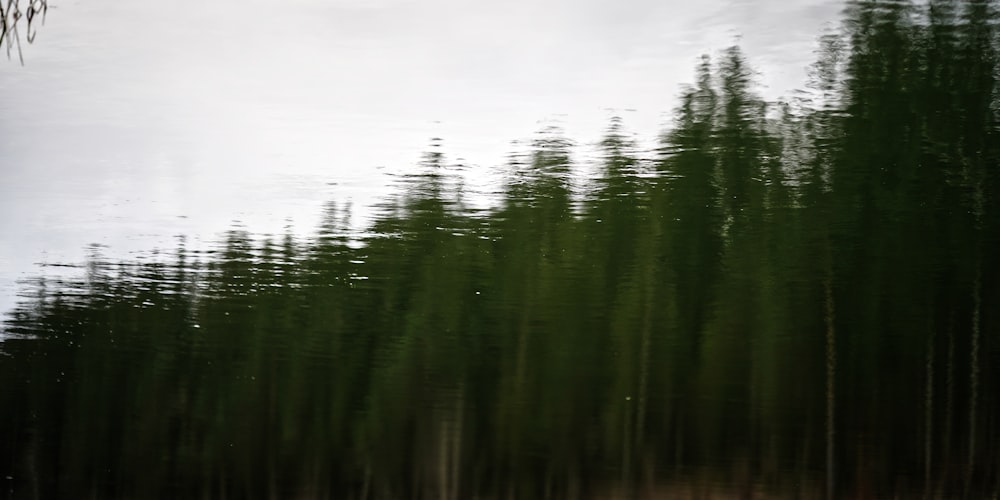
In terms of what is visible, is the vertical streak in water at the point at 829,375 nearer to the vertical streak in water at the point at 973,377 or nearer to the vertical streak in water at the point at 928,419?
the vertical streak in water at the point at 928,419

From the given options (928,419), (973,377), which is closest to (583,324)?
(928,419)

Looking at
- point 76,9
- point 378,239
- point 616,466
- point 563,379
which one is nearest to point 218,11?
point 76,9

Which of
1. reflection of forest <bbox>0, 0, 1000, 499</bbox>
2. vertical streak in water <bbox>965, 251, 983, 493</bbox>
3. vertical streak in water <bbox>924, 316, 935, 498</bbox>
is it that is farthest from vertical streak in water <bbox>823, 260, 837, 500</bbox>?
vertical streak in water <bbox>965, 251, 983, 493</bbox>

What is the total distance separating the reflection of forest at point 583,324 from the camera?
3078 millimetres

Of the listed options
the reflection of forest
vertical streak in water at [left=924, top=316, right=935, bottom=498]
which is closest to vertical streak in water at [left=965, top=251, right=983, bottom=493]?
the reflection of forest

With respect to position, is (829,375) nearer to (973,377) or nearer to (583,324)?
(973,377)

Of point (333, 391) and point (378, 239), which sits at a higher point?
point (378, 239)

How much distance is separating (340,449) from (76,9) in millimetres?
2088

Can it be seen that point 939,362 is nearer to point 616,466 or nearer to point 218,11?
point 616,466

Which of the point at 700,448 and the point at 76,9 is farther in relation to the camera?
the point at 76,9

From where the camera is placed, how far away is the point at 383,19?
3268mm

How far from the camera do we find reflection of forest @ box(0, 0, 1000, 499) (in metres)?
3.08

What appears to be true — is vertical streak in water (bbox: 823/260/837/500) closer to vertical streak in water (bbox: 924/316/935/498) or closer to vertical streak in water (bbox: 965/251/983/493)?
vertical streak in water (bbox: 924/316/935/498)

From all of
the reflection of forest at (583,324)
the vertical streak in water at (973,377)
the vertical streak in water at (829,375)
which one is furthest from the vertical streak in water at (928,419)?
the vertical streak in water at (829,375)
